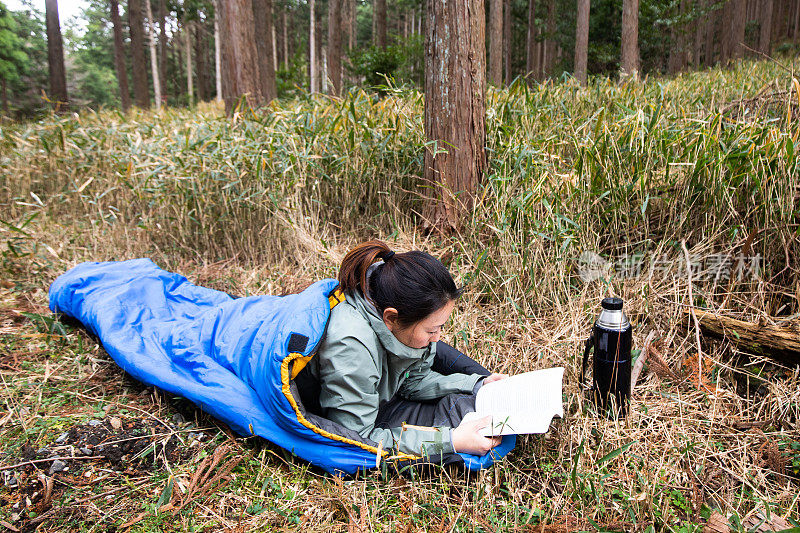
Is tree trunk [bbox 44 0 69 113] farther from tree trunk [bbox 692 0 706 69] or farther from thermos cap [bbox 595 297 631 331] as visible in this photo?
tree trunk [bbox 692 0 706 69]

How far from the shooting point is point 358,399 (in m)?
1.72

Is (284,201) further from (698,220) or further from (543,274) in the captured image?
(698,220)

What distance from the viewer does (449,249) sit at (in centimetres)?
317

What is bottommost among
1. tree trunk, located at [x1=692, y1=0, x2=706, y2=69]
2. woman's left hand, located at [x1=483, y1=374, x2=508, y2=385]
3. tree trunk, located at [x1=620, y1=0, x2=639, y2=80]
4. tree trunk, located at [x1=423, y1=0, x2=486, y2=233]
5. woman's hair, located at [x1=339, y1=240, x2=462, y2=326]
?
woman's left hand, located at [x1=483, y1=374, x2=508, y2=385]

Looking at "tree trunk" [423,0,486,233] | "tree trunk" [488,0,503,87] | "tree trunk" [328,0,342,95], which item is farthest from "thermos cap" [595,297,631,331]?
"tree trunk" [328,0,342,95]

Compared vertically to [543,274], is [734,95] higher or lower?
higher

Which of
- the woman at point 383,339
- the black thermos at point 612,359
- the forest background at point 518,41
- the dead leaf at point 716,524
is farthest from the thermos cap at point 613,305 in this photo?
the forest background at point 518,41

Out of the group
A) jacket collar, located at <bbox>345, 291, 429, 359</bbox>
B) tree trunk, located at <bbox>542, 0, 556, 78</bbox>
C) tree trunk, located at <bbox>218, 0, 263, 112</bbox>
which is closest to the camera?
jacket collar, located at <bbox>345, 291, 429, 359</bbox>

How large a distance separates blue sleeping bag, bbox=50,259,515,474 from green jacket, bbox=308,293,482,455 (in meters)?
0.05

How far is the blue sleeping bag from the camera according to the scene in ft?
5.53

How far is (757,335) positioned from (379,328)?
1665mm

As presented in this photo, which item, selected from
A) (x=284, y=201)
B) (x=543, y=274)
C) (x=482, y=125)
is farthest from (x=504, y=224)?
(x=284, y=201)

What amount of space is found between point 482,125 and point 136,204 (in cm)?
298

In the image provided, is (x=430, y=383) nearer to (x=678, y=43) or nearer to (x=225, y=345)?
(x=225, y=345)
